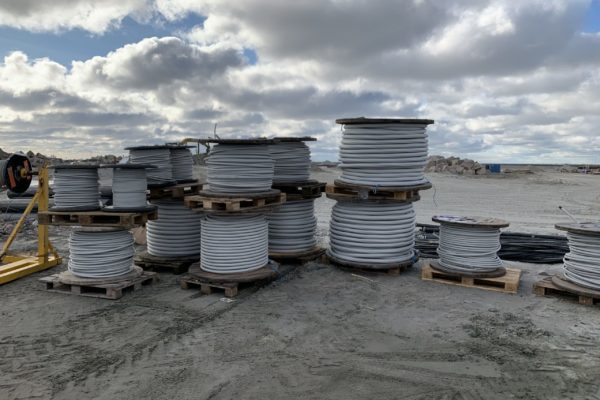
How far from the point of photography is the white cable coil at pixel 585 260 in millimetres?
6008

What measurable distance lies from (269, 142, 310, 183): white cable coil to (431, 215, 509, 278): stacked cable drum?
103 inches

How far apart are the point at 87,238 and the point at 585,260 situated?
22.1 feet

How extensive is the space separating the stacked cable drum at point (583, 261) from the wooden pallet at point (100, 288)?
588 centimetres

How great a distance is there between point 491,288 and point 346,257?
221 centimetres

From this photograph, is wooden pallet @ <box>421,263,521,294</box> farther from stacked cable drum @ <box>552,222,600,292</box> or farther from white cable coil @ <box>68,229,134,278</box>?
white cable coil @ <box>68,229,134,278</box>

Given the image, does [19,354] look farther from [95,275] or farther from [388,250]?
[388,250]

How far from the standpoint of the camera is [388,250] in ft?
→ 24.2

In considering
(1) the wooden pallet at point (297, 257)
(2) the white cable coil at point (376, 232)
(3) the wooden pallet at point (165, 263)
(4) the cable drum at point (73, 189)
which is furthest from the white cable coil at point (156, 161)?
(2) the white cable coil at point (376, 232)

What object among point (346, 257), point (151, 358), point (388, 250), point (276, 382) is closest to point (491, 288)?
point (388, 250)

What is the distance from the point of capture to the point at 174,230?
7672mm

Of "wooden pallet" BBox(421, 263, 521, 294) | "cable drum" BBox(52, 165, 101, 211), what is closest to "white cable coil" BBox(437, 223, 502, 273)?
"wooden pallet" BBox(421, 263, 521, 294)

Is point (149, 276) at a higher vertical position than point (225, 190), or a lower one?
lower

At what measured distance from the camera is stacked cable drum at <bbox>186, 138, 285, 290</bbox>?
6.52m

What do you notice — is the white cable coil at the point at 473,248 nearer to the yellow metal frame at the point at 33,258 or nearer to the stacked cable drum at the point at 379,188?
the stacked cable drum at the point at 379,188
